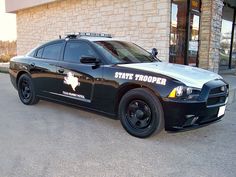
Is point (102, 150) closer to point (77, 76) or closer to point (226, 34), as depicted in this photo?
point (77, 76)

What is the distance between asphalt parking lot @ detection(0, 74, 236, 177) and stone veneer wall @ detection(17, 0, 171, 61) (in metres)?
4.52

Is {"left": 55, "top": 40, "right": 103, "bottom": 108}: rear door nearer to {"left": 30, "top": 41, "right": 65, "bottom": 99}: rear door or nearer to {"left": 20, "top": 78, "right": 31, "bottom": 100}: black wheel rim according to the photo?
{"left": 30, "top": 41, "right": 65, "bottom": 99}: rear door

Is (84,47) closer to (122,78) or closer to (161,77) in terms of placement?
(122,78)

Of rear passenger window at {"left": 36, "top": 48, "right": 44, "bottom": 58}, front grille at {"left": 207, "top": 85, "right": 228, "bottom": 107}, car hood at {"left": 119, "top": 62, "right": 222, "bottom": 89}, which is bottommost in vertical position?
front grille at {"left": 207, "top": 85, "right": 228, "bottom": 107}

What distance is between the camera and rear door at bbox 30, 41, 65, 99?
18.0 feet

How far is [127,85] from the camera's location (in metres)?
4.27

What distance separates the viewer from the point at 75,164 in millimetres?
3256

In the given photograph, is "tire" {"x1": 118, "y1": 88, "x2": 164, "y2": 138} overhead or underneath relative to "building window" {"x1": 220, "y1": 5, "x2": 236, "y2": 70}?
underneath

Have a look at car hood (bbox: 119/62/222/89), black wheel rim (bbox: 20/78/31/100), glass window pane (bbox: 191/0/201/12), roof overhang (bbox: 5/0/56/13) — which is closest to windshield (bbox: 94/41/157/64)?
car hood (bbox: 119/62/222/89)

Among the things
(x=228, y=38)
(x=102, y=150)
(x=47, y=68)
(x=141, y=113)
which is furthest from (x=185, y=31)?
(x=102, y=150)

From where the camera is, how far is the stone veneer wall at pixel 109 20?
8.79 m

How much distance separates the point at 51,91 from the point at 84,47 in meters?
1.25

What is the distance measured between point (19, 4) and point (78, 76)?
13.1m

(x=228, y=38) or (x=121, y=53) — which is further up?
(x=228, y=38)
